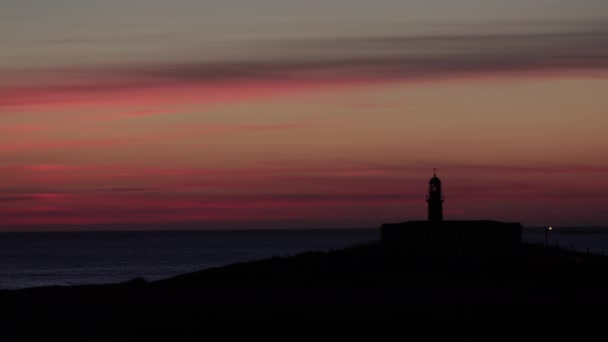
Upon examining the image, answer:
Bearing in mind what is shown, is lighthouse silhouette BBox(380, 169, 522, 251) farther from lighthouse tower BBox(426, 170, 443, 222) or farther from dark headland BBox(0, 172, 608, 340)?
dark headland BBox(0, 172, 608, 340)

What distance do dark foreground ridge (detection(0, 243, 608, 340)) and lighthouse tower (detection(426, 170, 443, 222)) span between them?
28.5 metres

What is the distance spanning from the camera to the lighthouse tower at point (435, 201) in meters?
88.6

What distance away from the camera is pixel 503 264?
5934 centimetres

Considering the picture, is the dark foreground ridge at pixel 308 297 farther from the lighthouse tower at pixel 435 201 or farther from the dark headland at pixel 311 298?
the lighthouse tower at pixel 435 201

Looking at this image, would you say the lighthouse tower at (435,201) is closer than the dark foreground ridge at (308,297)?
No

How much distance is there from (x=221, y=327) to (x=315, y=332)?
9.57ft

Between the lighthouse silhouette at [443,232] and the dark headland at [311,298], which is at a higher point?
the lighthouse silhouette at [443,232]

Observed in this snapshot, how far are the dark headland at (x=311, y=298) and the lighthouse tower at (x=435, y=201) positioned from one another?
2854 centimetres

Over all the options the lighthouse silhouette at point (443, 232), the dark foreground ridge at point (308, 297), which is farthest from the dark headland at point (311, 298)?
the lighthouse silhouette at point (443, 232)

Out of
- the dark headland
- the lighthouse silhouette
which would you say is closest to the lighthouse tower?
the lighthouse silhouette

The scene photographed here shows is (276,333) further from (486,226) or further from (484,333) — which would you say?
(486,226)

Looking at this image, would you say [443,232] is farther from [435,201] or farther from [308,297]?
[308,297]

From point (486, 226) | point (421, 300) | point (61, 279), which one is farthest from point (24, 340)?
point (61, 279)

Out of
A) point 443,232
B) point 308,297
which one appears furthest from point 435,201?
point 308,297
